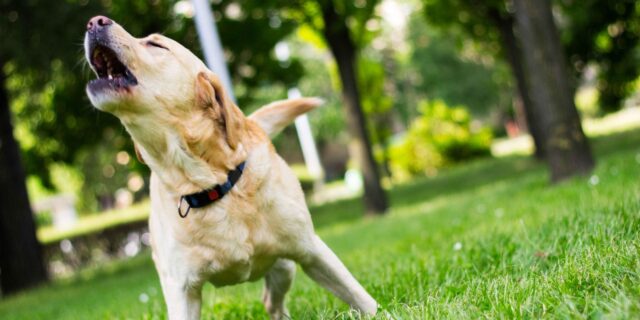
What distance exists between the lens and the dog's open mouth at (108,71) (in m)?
2.71

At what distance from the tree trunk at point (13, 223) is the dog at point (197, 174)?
37.8ft

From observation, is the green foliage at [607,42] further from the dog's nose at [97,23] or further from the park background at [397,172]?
the dog's nose at [97,23]

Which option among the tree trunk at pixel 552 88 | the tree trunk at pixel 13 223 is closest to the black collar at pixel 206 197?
the tree trunk at pixel 552 88

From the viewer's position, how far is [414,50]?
37500mm

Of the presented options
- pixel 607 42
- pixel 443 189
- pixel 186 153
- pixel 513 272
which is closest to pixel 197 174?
pixel 186 153

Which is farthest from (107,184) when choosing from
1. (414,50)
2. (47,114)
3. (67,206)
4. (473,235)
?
(473,235)

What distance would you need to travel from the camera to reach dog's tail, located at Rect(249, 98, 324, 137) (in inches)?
147

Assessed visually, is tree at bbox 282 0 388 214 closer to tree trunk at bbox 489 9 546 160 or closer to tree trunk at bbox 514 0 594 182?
tree trunk at bbox 489 9 546 160

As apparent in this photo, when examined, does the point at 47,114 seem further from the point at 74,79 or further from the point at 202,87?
the point at 202,87

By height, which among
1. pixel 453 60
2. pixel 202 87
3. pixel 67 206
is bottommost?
pixel 67 206

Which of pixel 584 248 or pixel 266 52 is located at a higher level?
pixel 266 52

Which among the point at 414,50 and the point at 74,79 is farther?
the point at 414,50

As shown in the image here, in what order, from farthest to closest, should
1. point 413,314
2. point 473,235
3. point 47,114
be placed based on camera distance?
point 47,114 → point 473,235 → point 413,314

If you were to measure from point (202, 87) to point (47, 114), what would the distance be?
1347cm
